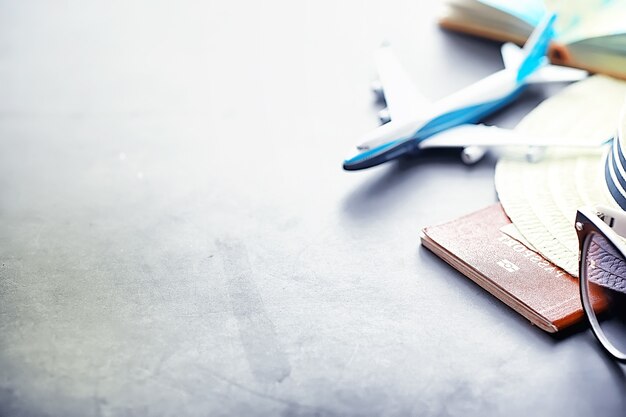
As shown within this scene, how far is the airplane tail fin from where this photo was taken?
100cm

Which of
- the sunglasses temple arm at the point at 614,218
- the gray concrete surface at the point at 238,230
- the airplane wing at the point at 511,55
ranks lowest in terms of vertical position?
the gray concrete surface at the point at 238,230

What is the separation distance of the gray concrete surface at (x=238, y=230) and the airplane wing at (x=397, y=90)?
0.12 ft

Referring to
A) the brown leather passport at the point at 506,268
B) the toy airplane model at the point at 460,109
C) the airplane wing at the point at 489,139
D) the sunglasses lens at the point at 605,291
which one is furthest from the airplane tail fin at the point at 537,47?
the sunglasses lens at the point at 605,291

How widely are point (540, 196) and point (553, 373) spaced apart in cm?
22

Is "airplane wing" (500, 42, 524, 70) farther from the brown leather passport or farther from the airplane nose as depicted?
the brown leather passport

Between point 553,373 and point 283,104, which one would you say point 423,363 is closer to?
point 553,373

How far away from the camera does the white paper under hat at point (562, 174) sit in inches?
30.1

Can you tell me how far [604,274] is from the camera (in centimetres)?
68

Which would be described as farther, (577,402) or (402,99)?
(402,99)

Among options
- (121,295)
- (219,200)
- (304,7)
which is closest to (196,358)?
(121,295)

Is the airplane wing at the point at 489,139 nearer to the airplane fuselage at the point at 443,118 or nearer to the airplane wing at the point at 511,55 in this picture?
the airplane fuselage at the point at 443,118

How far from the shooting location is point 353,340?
2.27 feet

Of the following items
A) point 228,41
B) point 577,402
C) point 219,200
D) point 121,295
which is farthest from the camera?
point 228,41

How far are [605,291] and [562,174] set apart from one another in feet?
0.61
